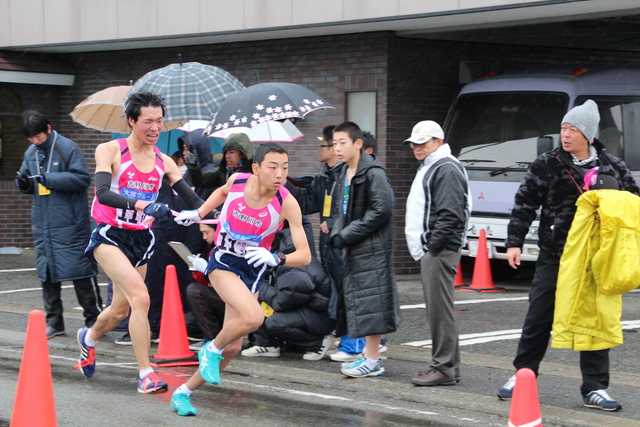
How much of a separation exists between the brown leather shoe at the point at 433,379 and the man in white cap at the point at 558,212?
54 cm

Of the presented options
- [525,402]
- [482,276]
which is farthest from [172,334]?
[482,276]

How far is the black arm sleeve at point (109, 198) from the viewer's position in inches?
255

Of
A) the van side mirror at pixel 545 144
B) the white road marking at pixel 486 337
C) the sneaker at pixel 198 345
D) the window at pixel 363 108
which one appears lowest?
the white road marking at pixel 486 337

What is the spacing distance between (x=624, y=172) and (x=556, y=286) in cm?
88

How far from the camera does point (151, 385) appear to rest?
6.56 metres

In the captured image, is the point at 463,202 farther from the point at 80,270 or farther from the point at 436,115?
the point at 436,115

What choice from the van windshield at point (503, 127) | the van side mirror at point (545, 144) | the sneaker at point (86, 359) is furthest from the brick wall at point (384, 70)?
the sneaker at point (86, 359)

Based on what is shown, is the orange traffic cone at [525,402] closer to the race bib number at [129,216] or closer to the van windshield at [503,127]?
the race bib number at [129,216]

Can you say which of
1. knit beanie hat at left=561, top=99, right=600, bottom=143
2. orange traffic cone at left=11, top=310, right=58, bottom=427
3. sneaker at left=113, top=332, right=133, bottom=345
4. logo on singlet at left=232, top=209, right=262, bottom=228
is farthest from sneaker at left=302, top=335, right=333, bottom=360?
orange traffic cone at left=11, top=310, right=58, bottom=427

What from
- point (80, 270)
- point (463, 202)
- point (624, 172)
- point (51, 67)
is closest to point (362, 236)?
point (463, 202)

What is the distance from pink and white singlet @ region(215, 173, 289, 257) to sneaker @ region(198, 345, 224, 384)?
0.65 m

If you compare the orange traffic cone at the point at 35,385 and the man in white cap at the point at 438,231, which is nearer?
the orange traffic cone at the point at 35,385

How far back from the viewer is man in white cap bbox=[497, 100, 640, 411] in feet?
Answer: 20.0

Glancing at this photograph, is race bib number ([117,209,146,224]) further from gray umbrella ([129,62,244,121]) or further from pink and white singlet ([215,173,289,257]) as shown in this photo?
gray umbrella ([129,62,244,121])
